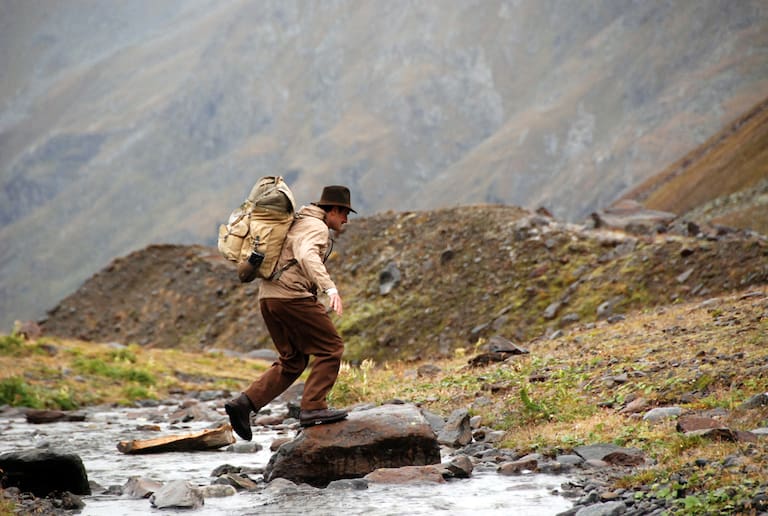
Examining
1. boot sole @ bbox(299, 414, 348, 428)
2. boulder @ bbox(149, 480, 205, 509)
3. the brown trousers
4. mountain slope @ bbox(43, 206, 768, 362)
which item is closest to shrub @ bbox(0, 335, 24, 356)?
mountain slope @ bbox(43, 206, 768, 362)

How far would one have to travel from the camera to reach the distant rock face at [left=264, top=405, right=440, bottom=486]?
10258 mm

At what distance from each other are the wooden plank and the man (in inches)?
103

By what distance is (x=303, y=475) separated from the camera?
1020 centimetres

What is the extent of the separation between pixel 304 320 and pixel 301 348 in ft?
1.53

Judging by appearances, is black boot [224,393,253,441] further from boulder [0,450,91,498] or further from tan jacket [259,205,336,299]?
boulder [0,450,91,498]

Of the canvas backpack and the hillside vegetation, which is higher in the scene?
the canvas backpack

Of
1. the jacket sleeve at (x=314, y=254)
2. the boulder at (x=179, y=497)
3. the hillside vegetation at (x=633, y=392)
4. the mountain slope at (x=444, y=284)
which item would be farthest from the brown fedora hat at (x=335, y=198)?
the mountain slope at (x=444, y=284)

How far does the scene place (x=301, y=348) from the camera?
35.4 ft

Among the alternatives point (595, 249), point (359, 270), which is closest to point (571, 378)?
point (595, 249)

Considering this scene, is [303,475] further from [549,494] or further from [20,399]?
[20,399]

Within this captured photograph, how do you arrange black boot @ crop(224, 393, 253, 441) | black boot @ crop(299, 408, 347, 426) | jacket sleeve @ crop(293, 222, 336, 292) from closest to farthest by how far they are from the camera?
jacket sleeve @ crop(293, 222, 336, 292)
black boot @ crop(299, 408, 347, 426)
black boot @ crop(224, 393, 253, 441)

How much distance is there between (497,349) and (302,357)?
769 centimetres

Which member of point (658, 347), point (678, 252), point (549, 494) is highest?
point (678, 252)

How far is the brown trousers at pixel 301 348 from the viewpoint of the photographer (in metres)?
10.5
